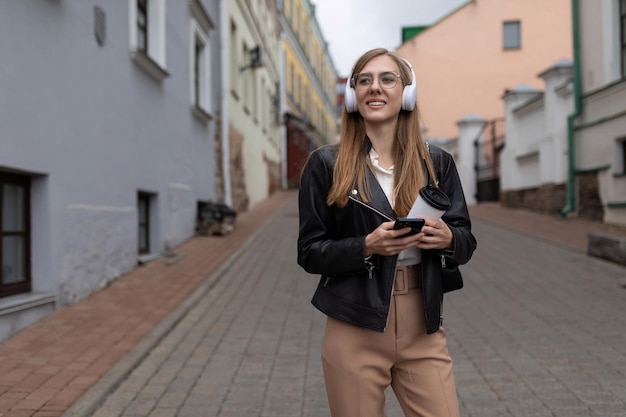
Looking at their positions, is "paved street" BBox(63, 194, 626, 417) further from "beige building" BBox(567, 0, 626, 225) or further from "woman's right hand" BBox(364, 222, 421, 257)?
"beige building" BBox(567, 0, 626, 225)

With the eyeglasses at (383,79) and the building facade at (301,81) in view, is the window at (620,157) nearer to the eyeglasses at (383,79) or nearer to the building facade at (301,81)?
the eyeglasses at (383,79)

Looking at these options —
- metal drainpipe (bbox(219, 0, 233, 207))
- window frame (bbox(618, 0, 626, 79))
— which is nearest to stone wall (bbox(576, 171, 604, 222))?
window frame (bbox(618, 0, 626, 79))

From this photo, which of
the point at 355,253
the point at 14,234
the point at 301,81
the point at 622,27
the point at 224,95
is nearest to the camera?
the point at 355,253

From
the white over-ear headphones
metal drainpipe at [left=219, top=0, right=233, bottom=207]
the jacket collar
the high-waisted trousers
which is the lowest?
the high-waisted trousers

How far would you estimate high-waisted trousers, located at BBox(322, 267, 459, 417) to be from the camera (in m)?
2.00

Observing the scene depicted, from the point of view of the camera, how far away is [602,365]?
14.8ft

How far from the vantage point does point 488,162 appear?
20.3m

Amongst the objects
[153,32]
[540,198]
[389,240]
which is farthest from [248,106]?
[389,240]

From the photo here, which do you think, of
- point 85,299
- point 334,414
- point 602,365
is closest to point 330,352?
point 334,414

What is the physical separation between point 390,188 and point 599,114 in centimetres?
1175

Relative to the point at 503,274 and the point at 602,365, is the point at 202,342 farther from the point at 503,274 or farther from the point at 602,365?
the point at 503,274

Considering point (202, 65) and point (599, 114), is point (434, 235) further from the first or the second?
point (599, 114)

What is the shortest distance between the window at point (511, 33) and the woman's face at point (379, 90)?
2589 cm

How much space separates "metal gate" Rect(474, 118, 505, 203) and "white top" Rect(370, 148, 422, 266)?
57.2 ft
